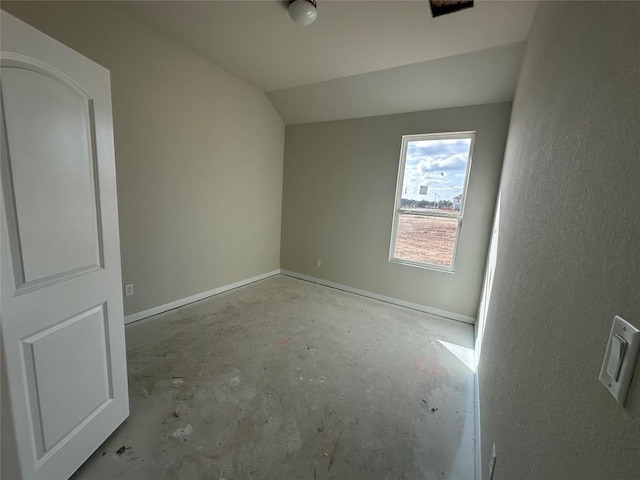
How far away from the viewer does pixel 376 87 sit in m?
3.09

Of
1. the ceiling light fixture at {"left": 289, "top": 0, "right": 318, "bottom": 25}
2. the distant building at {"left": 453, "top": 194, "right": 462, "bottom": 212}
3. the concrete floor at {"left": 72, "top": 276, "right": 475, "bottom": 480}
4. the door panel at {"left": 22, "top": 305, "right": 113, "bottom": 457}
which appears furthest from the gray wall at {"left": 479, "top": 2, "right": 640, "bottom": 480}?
the distant building at {"left": 453, "top": 194, "right": 462, "bottom": 212}

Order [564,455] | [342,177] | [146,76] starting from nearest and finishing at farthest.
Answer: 1. [564,455]
2. [146,76]
3. [342,177]

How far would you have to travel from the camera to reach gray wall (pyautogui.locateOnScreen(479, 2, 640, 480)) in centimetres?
43

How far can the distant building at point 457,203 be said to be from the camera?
314 cm

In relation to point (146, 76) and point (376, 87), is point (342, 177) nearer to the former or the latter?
point (376, 87)

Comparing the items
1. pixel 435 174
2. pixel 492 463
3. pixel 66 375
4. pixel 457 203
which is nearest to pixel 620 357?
pixel 492 463

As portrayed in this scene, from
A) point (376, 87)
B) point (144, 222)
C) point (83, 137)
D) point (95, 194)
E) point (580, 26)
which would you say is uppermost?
point (376, 87)

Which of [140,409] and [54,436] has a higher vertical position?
[54,436]

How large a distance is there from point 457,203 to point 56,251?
11.5ft

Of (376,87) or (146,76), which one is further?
(376,87)

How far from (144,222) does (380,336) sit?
2.74m

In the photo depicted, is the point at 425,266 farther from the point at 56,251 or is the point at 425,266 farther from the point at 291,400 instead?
the point at 56,251

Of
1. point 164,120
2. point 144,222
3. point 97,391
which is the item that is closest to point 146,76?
point 164,120

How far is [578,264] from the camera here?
59 centimetres
